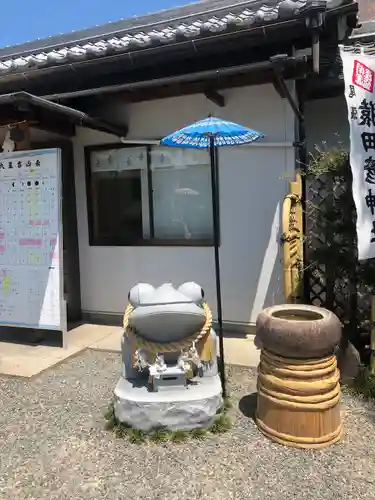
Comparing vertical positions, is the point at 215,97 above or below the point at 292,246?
above

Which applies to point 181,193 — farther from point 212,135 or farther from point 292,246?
→ point 212,135

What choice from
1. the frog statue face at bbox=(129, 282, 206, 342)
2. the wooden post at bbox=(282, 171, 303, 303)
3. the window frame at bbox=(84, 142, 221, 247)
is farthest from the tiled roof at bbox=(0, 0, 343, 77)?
the frog statue face at bbox=(129, 282, 206, 342)

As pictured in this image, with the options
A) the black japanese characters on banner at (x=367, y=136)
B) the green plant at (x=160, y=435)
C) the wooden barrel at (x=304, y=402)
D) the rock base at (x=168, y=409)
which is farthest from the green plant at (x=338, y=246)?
the green plant at (x=160, y=435)

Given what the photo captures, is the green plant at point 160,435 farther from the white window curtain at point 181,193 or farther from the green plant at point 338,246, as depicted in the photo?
the white window curtain at point 181,193

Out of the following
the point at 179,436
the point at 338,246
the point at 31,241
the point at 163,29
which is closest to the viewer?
the point at 179,436

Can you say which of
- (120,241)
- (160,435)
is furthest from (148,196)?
(160,435)

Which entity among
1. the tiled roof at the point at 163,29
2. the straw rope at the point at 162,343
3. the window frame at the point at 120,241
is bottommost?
the straw rope at the point at 162,343

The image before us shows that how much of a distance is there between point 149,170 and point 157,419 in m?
3.89

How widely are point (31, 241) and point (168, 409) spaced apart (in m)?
3.30

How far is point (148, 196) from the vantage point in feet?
20.9

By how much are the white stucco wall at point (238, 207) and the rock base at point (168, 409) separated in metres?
2.52

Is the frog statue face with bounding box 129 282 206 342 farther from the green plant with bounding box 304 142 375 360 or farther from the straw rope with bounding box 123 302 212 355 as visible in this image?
the green plant with bounding box 304 142 375 360

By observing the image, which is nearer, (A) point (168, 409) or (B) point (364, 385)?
(A) point (168, 409)

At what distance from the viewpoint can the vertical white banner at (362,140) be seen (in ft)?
12.5
